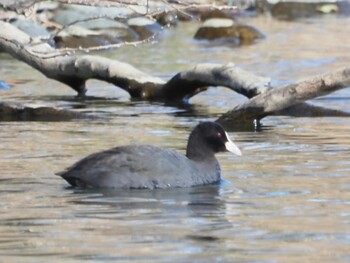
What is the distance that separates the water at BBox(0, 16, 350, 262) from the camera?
8.95 meters

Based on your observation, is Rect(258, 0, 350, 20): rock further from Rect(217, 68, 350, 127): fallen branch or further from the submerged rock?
Rect(217, 68, 350, 127): fallen branch

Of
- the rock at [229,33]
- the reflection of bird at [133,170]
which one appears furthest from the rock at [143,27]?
the reflection of bird at [133,170]

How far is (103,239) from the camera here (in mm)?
9297

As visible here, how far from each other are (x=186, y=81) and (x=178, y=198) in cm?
784

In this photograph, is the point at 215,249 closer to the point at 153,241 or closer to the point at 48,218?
the point at 153,241

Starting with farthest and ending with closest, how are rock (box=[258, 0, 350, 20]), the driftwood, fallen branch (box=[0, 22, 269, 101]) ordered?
rock (box=[258, 0, 350, 20]) → fallen branch (box=[0, 22, 269, 101]) → the driftwood

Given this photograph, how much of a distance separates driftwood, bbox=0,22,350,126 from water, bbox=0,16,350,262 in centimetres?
29

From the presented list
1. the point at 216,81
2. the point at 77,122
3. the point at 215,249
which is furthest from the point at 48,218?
the point at 216,81

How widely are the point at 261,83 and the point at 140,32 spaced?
52.8ft

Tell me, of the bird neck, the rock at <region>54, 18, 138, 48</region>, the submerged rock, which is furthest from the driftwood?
the rock at <region>54, 18, 138, 48</region>

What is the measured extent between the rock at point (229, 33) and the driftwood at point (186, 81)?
39.9ft

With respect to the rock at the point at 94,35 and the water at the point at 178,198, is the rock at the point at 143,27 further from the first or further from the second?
the water at the point at 178,198

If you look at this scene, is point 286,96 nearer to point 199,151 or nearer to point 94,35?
point 199,151

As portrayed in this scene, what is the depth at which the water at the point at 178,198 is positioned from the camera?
8953 mm
